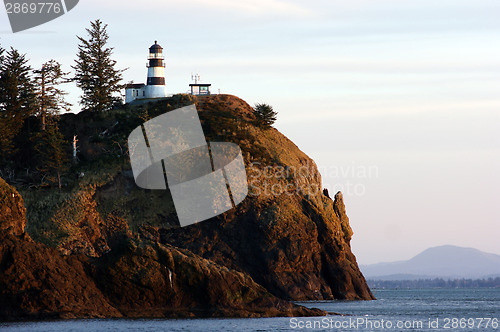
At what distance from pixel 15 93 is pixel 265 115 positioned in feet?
124

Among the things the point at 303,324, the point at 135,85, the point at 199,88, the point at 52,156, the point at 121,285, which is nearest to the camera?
the point at 121,285

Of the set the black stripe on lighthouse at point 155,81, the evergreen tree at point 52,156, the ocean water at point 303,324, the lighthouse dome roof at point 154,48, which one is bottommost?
the ocean water at point 303,324

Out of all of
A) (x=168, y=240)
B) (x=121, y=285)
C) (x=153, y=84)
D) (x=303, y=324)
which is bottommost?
(x=303, y=324)

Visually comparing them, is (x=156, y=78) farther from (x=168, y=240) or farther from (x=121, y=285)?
(x=121, y=285)

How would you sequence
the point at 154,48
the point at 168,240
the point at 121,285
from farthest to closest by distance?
1. the point at 154,48
2. the point at 168,240
3. the point at 121,285

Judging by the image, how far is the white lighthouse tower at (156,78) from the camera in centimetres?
A: 12544

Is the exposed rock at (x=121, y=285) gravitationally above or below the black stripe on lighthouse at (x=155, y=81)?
below

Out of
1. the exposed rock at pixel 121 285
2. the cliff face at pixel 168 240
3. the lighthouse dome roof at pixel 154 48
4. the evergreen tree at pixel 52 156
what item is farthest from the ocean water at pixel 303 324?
the lighthouse dome roof at pixel 154 48

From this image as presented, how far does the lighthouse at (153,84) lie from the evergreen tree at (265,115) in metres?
15.8

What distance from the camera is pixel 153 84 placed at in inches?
5074

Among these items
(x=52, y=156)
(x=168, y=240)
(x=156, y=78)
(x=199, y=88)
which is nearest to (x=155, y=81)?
(x=156, y=78)

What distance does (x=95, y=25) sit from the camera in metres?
123

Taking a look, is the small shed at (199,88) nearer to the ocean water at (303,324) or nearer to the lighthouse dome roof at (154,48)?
the lighthouse dome roof at (154,48)

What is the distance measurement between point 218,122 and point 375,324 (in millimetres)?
55544
